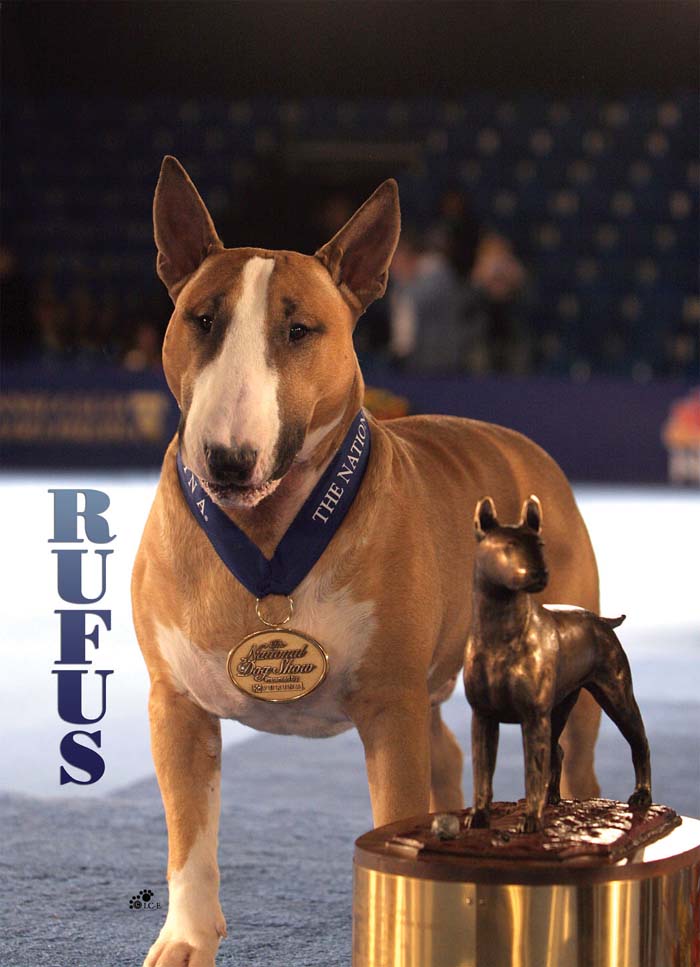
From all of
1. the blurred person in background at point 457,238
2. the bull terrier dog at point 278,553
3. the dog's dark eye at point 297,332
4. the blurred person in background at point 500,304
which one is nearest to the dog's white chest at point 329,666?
the bull terrier dog at point 278,553

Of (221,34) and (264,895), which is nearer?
(264,895)

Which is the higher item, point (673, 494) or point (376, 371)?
point (376, 371)

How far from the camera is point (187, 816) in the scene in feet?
8.39

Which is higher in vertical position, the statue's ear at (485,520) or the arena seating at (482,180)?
the arena seating at (482,180)

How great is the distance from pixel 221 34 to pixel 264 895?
1018 centimetres

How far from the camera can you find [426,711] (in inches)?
96.7

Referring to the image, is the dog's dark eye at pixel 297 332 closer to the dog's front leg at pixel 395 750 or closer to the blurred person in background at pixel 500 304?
the dog's front leg at pixel 395 750

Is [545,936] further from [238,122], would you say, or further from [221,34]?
[238,122]

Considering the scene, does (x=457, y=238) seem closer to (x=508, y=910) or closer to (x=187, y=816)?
(x=187, y=816)

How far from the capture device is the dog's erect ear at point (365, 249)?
97.9 inches

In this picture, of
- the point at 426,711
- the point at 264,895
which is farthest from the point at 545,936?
the point at 264,895

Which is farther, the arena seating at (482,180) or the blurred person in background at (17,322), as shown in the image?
the arena seating at (482,180)

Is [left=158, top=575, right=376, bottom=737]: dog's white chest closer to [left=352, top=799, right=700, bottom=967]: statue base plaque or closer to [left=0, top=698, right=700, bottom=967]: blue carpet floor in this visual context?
[left=352, top=799, right=700, bottom=967]: statue base plaque

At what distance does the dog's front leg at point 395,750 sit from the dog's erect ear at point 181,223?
0.77 m
